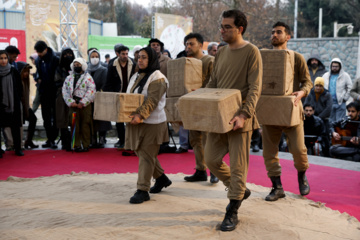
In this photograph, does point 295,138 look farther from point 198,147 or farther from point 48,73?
point 48,73

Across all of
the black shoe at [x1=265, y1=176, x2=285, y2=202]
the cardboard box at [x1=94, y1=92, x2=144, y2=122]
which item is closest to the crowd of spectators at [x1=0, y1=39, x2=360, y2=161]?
the cardboard box at [x1=94, y1=92, x2=144, y2=122]

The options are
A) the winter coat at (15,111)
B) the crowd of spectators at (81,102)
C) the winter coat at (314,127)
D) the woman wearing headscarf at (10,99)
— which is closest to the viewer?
the woman wearing headscarf at (10,99)

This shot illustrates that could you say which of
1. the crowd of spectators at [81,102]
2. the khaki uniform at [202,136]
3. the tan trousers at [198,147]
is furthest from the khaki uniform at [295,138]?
the crowd of spectators at [81,102]

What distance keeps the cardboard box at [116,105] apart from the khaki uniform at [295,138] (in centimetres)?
144

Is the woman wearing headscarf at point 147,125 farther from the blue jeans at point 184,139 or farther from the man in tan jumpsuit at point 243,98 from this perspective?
the blue jeans at point 184,139

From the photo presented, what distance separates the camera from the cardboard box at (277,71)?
4.39 metres

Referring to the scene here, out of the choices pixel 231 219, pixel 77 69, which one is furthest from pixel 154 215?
pixel 77 69

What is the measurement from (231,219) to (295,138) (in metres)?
1.33

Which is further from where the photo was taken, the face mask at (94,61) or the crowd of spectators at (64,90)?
the face mask at (94,61)

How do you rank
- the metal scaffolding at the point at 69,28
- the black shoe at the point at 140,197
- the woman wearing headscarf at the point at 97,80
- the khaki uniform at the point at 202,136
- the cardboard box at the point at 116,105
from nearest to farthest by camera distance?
the cardboard box at the point at 116,105
the black shoe at the point at 140,197
the khaki uniform at the point at 202,136
the woman wearing headscarf at the point at 97,80
the metal scaffolding at the point at 69,28

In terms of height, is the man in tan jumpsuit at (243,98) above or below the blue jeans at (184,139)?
above

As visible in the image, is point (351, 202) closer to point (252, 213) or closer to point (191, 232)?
point (252, 213)

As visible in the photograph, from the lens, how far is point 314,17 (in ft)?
97.7

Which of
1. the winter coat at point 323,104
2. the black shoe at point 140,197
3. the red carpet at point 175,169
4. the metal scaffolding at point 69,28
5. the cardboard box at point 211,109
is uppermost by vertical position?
the metal scaffolding at point 69,28
